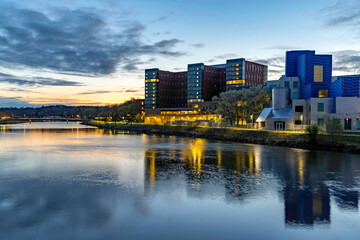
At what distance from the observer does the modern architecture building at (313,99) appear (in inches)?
2675

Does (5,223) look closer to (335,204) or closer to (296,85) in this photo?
(335,204)

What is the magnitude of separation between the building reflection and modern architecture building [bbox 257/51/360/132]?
29.4 metres

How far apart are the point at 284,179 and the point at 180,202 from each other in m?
12.5

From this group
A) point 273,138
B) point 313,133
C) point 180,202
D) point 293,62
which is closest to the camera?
point 180,202

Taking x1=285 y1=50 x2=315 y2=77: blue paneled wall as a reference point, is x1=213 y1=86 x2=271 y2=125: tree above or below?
below

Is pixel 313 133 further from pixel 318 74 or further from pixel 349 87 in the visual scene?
pixel 318 74

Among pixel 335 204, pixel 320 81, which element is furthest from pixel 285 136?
pixel 335 204

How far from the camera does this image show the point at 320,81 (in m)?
80.8

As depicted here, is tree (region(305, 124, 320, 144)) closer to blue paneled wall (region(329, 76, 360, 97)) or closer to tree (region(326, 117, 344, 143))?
tree (region(326, 117, 344, 143))

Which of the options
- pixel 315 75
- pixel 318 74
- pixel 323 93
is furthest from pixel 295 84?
pixel 323 93

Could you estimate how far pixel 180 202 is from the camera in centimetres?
2036

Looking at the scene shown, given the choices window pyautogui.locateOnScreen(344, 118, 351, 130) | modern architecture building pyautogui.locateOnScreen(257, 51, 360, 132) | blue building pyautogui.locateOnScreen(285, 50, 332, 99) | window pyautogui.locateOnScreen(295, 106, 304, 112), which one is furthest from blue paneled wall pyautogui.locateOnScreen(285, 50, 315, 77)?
window pyautogui.locateOnScreen(344, 118, 351, 130)

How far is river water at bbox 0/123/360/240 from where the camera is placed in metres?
15.3

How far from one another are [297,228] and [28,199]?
56.9 ft
